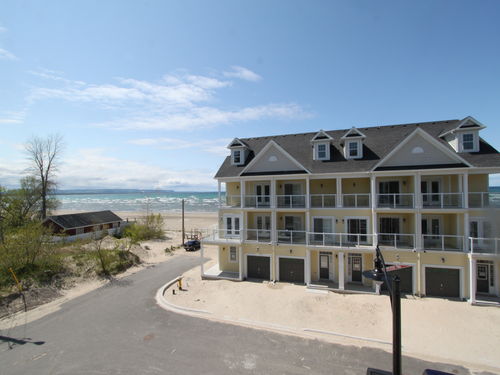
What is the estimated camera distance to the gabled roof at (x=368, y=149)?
52.5ft

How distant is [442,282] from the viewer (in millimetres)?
15156

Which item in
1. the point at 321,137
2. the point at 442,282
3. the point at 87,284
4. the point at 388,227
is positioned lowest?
the point at 87,284

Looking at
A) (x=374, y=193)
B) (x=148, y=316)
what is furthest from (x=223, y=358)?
(x=374, y=193)

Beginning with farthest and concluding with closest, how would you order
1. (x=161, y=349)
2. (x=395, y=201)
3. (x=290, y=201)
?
(x=290, y=201) → (x=395, y=201) → (x=161, y=349)

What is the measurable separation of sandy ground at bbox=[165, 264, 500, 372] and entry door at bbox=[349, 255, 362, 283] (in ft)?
6.37

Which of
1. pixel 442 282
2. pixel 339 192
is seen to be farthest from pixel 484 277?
pixel 339 192

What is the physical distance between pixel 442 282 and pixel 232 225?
15.1m

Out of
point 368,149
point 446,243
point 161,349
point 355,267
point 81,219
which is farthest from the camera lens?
point 81,219

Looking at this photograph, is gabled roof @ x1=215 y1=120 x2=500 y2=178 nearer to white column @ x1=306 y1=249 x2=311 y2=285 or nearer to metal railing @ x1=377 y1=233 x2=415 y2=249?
metal railing @ x1=377 y1=233 x2=415 y2=249

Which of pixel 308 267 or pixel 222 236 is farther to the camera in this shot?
pixel 222 236

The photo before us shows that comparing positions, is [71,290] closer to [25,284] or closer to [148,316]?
[25,284]

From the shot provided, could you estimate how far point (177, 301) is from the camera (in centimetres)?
1545

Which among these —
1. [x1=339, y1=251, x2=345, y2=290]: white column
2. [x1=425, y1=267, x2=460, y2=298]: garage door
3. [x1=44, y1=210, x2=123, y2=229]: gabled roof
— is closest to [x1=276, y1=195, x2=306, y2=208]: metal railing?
[x1=339, y1=251, x2=345, y2=290]: white column

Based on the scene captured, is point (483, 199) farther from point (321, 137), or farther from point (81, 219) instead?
point (81, 219)
